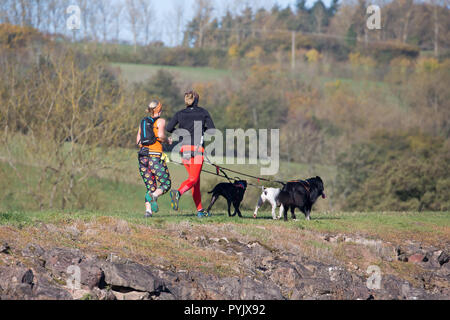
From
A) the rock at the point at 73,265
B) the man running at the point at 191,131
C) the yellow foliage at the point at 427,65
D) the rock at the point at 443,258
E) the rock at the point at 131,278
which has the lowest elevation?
the rock at the point at 443,258

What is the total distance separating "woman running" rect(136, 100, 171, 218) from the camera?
1378 cm

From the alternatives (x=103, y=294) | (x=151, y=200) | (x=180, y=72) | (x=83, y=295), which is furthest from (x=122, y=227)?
(x=180, y=72)

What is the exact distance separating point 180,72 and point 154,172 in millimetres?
86736

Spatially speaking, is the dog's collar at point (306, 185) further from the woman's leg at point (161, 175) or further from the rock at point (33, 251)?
the rock at point (33, 251)

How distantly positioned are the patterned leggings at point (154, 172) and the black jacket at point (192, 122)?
0.77 meters

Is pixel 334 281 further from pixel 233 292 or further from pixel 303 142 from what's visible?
pixel 303 142

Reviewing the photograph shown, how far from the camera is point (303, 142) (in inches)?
2825

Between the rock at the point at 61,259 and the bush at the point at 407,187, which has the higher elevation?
the rock at the point at 61,259

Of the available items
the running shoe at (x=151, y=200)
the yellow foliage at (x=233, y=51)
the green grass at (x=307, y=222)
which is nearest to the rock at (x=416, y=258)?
the green grass at (x=307, y=222)

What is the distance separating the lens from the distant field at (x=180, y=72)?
9412 cm

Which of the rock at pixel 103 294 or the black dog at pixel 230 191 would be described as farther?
the black dog at pixel 230 191

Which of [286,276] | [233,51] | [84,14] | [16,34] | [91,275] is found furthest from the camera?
[233,51]

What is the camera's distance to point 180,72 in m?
99.4

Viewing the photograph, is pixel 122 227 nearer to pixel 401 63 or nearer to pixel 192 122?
pixel 192 122
